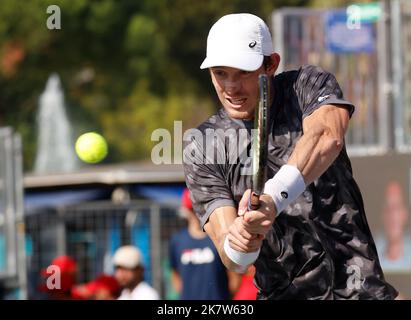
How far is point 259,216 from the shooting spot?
5.06 meters

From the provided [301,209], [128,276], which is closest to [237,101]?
[301,209]

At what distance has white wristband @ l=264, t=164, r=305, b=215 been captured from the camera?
5.25 m

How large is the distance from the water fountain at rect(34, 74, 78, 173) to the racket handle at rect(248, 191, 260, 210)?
1561 centimetres

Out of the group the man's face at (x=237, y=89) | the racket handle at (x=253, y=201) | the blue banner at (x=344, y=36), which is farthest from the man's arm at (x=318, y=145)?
the blue banner at (x=344, y=36)

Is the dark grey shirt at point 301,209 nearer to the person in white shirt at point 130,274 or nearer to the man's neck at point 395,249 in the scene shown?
the person in white shirt at point 130,274

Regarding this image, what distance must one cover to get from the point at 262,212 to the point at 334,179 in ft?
2.68

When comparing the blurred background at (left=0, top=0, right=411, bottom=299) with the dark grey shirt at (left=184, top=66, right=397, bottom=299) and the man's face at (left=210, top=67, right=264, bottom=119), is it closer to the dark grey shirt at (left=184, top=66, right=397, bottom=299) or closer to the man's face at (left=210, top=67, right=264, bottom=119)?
the dark grey shirt at (left=184, top=66, right=397, bottom=299)

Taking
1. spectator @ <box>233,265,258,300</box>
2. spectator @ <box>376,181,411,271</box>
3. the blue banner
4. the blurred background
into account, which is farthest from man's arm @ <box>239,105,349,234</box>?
the blue banner

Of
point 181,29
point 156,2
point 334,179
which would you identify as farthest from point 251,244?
point 181,29

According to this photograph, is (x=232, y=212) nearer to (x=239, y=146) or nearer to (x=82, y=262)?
(x=239, y=146)

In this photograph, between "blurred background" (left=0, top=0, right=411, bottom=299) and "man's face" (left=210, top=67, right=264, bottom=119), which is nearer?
"man's face" (left=210, top=67, right=264, bottom=119)

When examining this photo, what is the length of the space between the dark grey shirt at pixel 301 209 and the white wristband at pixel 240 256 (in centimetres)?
34

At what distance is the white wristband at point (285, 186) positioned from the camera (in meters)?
5.25

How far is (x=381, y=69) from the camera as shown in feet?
40.3
